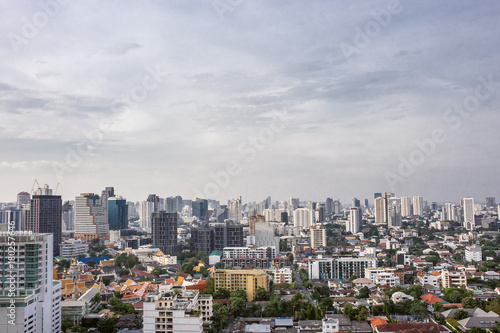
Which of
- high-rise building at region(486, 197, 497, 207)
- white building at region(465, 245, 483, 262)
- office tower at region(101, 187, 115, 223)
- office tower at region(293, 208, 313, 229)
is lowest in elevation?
white building at region(465, 245, 483, 262)

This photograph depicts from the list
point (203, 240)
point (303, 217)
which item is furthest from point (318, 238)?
point (303, 217)

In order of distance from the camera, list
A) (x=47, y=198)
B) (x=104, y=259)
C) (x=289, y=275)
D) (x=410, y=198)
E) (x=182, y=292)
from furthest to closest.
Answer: (x=410, y=198), (x=47, y=198), (x=104, y=259), (x=289, y=275), (x=182, y=292)

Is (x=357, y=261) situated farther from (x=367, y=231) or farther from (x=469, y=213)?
(x=469, y=213)

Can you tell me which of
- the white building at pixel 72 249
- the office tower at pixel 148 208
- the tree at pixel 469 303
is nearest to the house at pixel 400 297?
the tree at pixel 469 303

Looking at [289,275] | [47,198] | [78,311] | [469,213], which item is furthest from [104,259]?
[469,213]

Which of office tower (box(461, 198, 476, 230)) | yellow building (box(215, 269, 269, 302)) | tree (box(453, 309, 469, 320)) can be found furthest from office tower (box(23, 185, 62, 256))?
office tower (box(461, 198, 476, 230))

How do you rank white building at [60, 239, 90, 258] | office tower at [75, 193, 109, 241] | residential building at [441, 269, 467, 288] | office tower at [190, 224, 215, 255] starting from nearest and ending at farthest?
residential building at [441, 269, 467, 288] < white building at [60, 239, 90, 258] < office tower at [190, 224, 215, 255] < office tower at [75, 193, 109, 241]

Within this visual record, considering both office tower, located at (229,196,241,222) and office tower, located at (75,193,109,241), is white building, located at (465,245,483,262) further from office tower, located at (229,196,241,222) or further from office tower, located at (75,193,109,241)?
office tower, located at (229,196,241,222)
